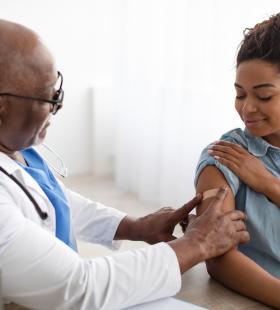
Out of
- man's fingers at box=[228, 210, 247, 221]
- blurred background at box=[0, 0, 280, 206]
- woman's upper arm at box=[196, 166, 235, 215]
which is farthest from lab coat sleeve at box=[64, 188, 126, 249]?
blurred background at box=[0, 0, 280, 206]

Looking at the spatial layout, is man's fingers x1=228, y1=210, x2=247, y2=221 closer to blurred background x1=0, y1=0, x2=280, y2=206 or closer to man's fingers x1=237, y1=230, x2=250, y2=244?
man's fingers x1=237, y1=230, x2=250, y2=244

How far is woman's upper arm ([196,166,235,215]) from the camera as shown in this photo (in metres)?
1.25

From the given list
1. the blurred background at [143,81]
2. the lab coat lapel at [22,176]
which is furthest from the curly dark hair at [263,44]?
the blurred background at [143,81]

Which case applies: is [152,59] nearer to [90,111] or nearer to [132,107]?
[132,107]

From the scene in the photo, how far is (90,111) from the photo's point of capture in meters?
4.52

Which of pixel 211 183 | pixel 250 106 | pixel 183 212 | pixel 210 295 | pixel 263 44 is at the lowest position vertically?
pixel 210 295

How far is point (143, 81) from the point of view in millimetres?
3914

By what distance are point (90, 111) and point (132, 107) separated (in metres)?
0.57

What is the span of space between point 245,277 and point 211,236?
126mm

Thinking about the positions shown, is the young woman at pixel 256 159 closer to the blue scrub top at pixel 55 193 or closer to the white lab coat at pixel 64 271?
the white lab coat at pixel 64 271

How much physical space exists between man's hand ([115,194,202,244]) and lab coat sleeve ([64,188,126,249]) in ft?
0.10

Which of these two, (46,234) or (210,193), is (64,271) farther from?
(210,193)

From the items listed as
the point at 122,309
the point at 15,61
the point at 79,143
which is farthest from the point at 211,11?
the point at 122,309

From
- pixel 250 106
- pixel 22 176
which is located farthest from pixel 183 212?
pixel 22 176
